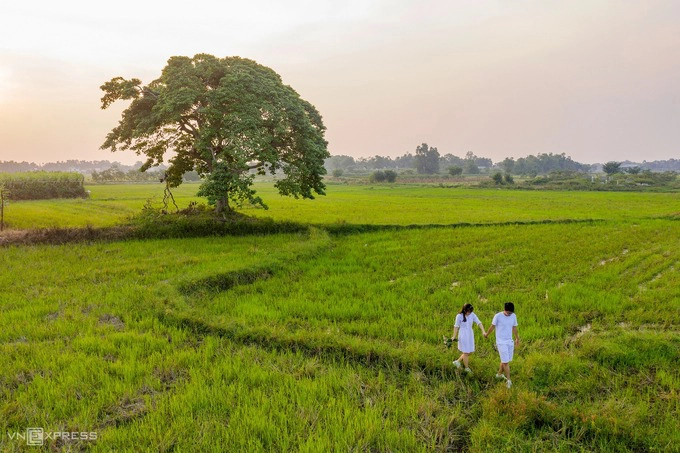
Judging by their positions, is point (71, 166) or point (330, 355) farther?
point (71, 166)

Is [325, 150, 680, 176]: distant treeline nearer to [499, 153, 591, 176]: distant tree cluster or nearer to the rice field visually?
[499, 153, 591, 176]: distant tree cluster

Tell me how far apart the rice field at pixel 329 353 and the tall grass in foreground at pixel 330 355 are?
24 mm

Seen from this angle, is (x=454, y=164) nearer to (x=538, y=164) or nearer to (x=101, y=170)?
(x=538, y=164)

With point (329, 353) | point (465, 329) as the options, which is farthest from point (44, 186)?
point (465, 329)

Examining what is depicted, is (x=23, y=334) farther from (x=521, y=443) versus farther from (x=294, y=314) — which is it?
(x=521, y=443)

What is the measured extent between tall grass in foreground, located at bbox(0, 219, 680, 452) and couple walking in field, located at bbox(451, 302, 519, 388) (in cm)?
24

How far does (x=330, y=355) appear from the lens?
5559 millimetres

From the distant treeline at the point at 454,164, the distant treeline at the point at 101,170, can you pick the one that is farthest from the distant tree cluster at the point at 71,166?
the distant treeline at the point at 454,164

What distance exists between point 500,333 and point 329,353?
2.48 meters

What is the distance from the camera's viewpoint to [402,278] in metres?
9.25

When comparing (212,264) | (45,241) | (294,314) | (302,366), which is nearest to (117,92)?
(45,241)

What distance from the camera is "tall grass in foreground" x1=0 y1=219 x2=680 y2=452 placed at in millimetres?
3865

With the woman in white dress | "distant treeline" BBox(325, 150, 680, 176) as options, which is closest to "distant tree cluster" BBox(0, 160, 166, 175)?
"distant treeline" BBox(325, 150, 680, 176)

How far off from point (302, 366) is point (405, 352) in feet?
4.90
